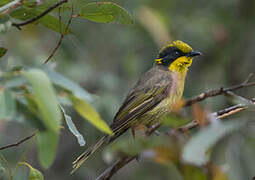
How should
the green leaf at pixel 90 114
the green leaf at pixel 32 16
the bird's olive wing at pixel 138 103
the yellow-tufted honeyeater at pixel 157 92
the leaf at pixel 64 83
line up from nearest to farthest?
the green leaf at pixel 90 114 → the leaf at pixel 64 83 → the green leaf at pixel 32 16 → the bird's olive wing at pixel 138 103 → the yellow-tufted honeyeater at pixel 157 92

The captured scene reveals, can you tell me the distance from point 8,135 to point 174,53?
10.8ft

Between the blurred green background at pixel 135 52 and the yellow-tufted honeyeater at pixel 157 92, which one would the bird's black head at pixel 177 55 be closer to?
the yellow-tufted honeyeater at pixel 157 92

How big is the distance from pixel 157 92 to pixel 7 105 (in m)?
3.09

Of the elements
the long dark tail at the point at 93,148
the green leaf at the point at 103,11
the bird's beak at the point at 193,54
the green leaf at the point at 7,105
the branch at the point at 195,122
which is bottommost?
the long dark tail at the point at 93,148

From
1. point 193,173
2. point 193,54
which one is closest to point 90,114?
point 193,173

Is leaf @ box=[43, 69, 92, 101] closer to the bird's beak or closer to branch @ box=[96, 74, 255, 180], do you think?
branch @ box=[96, 74, 255, 180]

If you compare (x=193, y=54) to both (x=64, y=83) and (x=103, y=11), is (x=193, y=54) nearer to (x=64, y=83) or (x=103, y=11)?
(x=103, y=11)

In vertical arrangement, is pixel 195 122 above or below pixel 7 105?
below

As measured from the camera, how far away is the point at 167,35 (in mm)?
5816

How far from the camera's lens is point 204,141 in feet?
5.41

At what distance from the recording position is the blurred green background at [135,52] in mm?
6062

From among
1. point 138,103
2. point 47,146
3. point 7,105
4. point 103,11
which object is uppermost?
point 103,11

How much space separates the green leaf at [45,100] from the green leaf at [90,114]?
8.5 inches

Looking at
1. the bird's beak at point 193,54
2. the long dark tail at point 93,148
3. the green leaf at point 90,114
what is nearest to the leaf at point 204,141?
the green leaf at point 90,114
